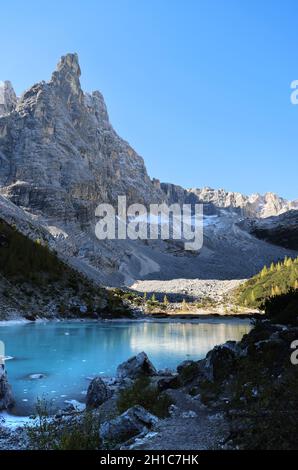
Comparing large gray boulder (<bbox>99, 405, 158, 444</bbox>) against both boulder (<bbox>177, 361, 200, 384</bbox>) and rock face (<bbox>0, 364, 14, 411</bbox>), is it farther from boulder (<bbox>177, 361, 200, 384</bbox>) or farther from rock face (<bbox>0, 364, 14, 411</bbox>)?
rock face (<bbox>0, 364, 14, 411</bbox>)

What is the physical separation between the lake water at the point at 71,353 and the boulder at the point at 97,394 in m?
1.68

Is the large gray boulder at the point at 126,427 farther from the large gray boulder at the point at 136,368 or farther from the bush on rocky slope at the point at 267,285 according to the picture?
the bush on rocky slope at the point at 267,285

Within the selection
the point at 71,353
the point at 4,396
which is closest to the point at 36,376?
the point at 4,396

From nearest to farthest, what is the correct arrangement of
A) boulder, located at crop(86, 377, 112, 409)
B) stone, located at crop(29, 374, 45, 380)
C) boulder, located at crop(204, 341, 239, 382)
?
boulder, located at crop(204, 341, 239, 382), boulder, located at crop(86, 377, 112, 409), stone, located at crop(29, 374, 45, 380)

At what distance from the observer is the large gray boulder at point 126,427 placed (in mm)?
10414

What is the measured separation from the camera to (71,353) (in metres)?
36.2

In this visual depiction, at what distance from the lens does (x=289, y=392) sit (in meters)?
9.96

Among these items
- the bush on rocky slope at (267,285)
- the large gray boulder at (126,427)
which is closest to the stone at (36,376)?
the large gray boulder at (126,427)

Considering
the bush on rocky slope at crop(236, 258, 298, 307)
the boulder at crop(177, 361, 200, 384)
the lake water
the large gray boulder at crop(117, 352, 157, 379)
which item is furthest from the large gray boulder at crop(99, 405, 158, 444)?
the bush on rocky slope at crop(236, 258, 298, 307)

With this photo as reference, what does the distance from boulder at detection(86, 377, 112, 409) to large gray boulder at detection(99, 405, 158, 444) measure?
5.65 m

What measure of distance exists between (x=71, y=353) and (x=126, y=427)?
2666cm

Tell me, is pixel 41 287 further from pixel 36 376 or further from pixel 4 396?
pixel 4 396

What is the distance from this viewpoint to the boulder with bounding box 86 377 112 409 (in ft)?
54.9

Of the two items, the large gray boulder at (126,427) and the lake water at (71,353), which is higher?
the large gray boulder at (126,427)
